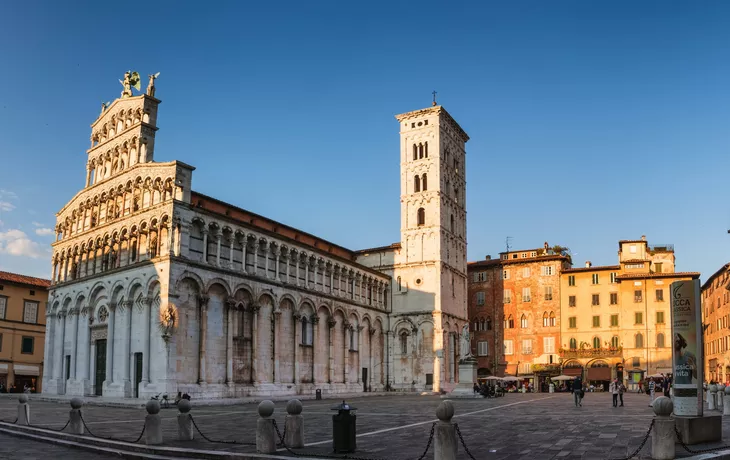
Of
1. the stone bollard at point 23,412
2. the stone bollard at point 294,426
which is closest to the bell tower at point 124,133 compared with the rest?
the stone bollard at point 23,412

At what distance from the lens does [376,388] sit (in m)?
58.0

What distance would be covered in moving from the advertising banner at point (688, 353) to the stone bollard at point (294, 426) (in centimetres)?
852

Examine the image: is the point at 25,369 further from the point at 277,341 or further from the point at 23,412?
the point at 23,412

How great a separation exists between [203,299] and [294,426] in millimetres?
24138

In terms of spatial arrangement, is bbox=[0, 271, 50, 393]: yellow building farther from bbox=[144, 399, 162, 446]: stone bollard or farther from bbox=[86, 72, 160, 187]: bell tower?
bbox=[144, 399, 162, 446]: stone bollard

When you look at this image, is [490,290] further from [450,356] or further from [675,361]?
[675,361]

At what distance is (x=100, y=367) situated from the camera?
41.1 metres

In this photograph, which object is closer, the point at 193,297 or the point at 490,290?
the point at 193,297

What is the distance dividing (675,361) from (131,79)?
130 ft

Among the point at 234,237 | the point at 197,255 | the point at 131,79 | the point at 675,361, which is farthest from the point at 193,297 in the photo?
the point at 675,361

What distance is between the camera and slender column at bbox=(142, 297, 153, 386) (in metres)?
36.3

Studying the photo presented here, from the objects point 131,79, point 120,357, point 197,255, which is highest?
point 131,79

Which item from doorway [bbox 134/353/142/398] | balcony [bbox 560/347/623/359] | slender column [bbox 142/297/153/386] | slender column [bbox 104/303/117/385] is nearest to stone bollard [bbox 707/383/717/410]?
slender column [bbox 142/297/153/386]

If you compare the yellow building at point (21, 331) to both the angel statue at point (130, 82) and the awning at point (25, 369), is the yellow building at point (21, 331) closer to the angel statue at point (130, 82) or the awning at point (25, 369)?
the awning at point (25, 369)
